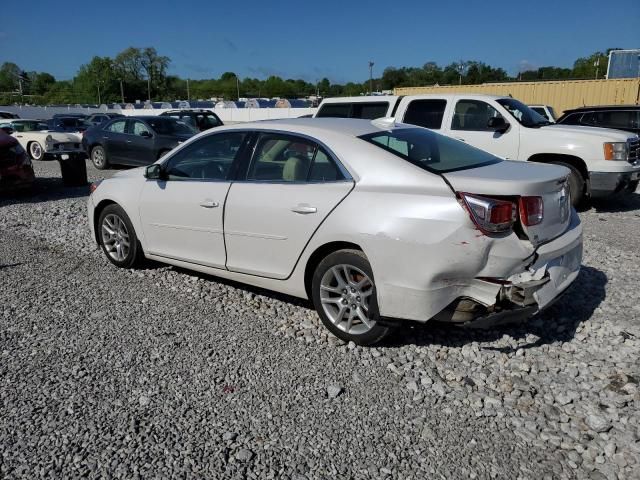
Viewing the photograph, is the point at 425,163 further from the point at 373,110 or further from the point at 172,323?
the point at 373,110

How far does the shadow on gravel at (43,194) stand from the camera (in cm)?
1046

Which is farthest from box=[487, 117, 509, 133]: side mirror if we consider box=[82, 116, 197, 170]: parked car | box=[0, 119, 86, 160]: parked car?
box=[0, 119, 86, 160]: parked car

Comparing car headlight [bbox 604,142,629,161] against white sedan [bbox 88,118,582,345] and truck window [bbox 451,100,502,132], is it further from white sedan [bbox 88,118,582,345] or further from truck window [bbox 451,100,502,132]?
white sedan [bbox 88,118,582,345]

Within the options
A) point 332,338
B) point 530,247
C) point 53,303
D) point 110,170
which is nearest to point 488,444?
point 530,247

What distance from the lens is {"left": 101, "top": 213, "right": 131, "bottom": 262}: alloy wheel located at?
219 inches

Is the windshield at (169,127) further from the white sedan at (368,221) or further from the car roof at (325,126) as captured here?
the car roof at (325,126)

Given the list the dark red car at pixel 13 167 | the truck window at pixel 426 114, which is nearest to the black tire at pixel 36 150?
the dark red car at pixel 13 167

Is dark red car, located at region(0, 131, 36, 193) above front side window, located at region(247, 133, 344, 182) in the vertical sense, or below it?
below

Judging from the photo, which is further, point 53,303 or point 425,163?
point 53,303

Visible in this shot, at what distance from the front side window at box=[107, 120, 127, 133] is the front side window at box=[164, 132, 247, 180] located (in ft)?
37.3

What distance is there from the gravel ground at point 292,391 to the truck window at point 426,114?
505cm

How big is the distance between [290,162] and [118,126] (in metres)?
12.9

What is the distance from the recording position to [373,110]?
9.72m

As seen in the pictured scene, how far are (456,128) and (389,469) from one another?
7718mm
